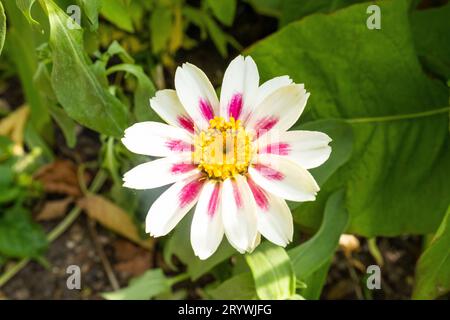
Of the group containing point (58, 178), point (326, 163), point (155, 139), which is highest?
point (155, 139)

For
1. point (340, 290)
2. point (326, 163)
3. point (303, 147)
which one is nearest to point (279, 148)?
point (303, 147)

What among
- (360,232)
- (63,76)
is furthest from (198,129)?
(360,232)

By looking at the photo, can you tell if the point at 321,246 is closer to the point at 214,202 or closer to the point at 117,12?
the point at 214,202

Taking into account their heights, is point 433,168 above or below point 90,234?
above

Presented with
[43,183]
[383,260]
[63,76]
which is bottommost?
[383,260]

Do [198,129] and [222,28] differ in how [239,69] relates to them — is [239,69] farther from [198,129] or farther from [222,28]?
[222,28]

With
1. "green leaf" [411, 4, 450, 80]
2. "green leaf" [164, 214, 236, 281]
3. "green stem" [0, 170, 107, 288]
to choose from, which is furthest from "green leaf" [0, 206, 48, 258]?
"green leaf" [411, 4, 450, 80]

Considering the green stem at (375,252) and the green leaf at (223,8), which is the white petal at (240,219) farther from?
the green stem at (375,252)
